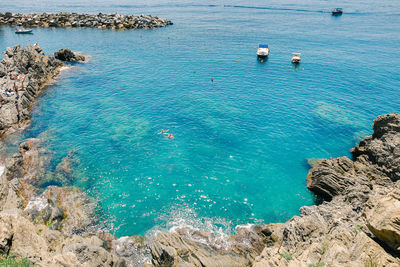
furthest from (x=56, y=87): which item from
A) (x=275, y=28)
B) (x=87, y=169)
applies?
(x=275, y=28)

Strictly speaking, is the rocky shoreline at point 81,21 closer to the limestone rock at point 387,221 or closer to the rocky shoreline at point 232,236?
the rocky shoreline at point 232,236

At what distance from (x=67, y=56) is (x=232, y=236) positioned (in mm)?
82560

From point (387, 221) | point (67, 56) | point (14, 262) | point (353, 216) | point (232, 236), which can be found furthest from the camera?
point (67, 56)

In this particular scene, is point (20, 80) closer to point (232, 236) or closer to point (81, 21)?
point (232, 236)

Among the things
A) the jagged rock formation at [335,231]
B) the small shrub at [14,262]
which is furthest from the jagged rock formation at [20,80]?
the jagged rock formation at [335,231]

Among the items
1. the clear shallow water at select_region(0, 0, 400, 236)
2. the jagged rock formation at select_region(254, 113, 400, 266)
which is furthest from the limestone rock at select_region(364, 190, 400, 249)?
the clear shallow water at select_region(0, 0, 400, 236)

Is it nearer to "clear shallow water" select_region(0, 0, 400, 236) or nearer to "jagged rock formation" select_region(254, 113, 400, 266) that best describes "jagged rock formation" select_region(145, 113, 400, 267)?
"jagged rock formation" select_region(254, 113, 400, 266)

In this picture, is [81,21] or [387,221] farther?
[81,21]

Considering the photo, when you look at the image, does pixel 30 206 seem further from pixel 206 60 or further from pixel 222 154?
pixel 206 60

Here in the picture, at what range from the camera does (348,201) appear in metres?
28.6

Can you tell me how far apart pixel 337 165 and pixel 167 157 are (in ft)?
90.5

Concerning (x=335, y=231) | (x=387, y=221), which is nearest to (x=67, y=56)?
(x=335, y=231)

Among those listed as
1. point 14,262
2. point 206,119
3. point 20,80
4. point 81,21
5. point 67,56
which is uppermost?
point 81,21

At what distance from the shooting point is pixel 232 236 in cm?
2909
